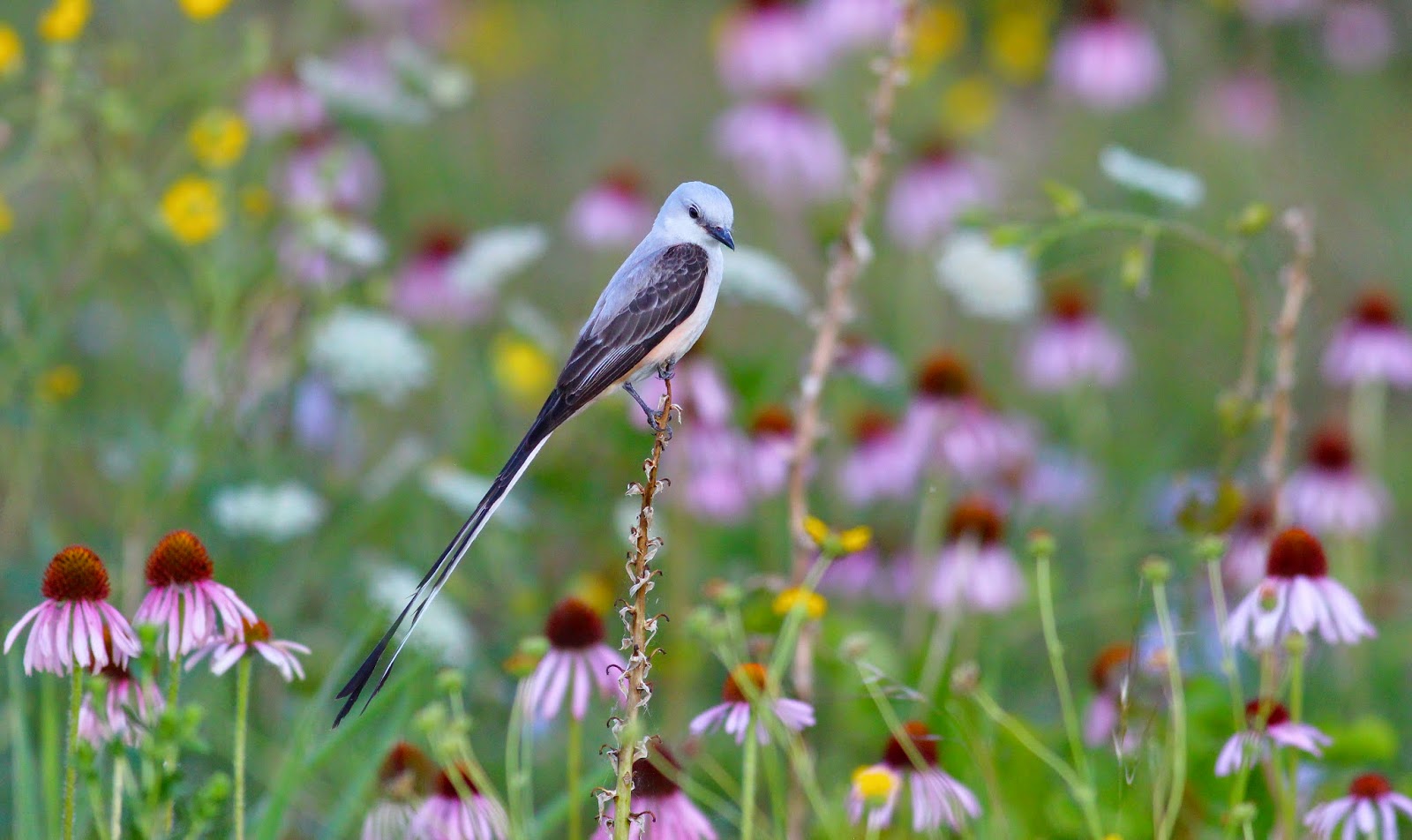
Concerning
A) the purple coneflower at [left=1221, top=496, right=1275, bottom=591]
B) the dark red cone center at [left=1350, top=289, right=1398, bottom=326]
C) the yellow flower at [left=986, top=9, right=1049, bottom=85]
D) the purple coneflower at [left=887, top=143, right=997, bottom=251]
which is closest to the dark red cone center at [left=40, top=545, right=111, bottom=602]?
the purple coneflower at [left=1221, top=496, right=1275, bottom=591]

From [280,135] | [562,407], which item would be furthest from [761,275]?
[280,135]

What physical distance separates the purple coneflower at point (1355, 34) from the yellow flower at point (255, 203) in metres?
5.22

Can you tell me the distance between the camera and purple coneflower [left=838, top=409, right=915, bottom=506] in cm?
420

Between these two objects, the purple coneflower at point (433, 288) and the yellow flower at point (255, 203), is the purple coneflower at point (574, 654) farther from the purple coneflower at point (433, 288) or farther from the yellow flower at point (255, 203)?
the purple coneflower at point (433, 288)

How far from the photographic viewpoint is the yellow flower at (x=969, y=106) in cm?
695

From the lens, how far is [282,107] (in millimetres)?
4789

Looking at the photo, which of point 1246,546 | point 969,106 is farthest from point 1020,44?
point 1246,546

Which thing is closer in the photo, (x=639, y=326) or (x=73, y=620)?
(x=73, y=620)

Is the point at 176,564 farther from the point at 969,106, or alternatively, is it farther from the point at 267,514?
the point at 969,106

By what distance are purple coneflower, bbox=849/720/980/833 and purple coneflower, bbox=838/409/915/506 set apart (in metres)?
1.99

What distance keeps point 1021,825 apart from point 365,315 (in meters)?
2.16

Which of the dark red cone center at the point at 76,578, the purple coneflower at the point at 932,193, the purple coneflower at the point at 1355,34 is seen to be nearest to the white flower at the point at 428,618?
the dark red cone center at the point at 76,578

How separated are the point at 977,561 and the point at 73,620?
2.23m

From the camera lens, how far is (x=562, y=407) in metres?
1.87
